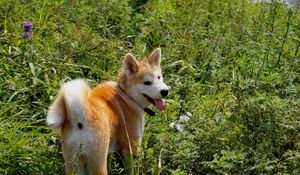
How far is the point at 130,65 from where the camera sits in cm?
474

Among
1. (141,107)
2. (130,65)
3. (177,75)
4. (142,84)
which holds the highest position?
(130,65)

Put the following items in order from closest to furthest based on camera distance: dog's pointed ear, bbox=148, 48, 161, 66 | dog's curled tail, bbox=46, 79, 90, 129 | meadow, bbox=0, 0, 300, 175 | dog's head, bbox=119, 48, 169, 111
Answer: dog's curled tail, bbox=46, 79, 90, 129, meadow, bbox=0, 0, 300, 175, dog's head, bbox=119, 48, 169, 111, dog's pointed ear, bbox=148, 48, 161, 66

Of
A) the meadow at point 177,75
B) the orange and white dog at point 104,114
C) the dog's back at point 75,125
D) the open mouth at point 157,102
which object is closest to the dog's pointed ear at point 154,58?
the orange and white dog at point 104,114

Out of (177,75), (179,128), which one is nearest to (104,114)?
(179,128)

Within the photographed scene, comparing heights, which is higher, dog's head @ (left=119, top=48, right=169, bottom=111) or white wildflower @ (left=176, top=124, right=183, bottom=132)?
dog's head @ (left=119, top=48, right=169, bottom=111)

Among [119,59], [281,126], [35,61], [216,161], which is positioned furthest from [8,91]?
[281,126]

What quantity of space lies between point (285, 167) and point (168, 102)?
4.68 feet

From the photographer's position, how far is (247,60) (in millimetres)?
6633

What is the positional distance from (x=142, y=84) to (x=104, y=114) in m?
0.69

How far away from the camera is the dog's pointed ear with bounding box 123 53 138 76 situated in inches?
185

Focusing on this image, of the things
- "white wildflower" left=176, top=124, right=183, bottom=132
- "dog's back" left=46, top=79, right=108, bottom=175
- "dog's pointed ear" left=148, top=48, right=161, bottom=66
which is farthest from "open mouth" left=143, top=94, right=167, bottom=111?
"dog's back" left=46, top=79, right=108, bottom=175

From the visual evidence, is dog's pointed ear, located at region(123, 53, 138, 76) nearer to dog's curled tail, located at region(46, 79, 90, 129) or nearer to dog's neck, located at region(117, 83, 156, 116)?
dog's neck, located at region(117, 83, 156, 116)

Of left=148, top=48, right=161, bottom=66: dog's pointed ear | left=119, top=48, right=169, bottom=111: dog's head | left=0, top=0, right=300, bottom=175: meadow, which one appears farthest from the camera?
left=148, top=48, right=161, bottom=66: dog's pointed ear

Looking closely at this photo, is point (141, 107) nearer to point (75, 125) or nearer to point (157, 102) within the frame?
point (157, 102)
